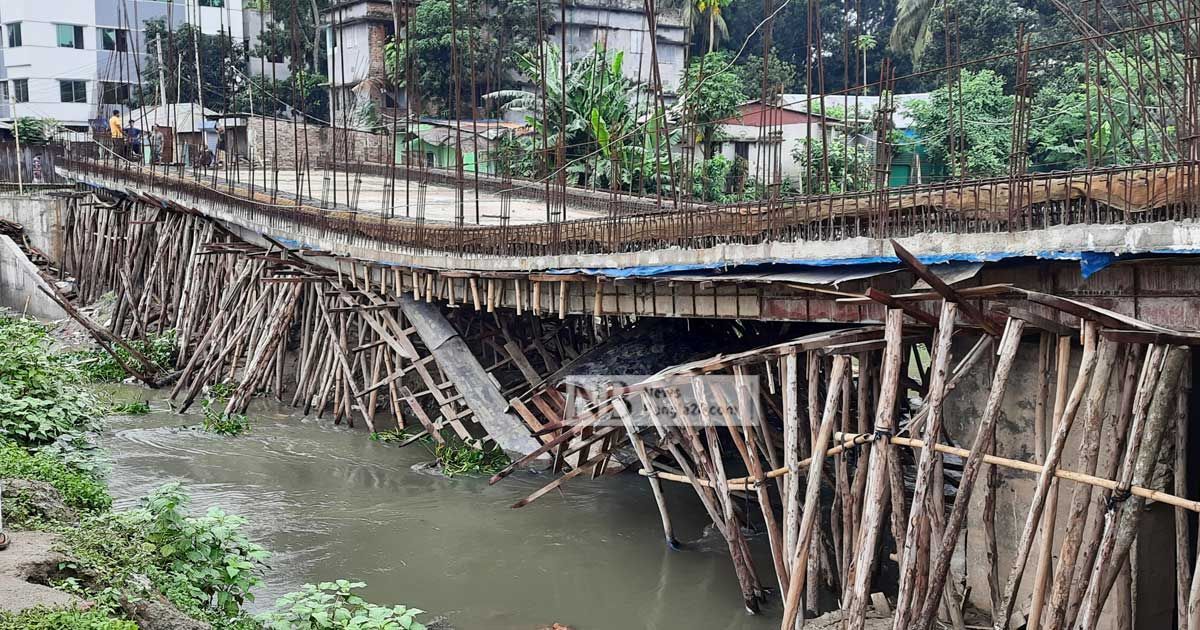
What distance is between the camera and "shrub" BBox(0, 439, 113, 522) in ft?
26.2

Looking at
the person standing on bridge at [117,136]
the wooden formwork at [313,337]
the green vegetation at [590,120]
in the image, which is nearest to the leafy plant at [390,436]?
the wooden formwork at [313,337]

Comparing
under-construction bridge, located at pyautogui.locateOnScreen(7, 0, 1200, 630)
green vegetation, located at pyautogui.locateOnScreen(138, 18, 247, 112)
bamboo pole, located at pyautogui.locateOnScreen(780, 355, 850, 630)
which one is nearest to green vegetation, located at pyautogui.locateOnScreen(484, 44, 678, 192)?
under-construction bridge, located at pyautogui.locateOnScreen(7, 0, 1200, 630)

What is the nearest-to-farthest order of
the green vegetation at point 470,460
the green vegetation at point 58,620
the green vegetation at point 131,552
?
the green vegetation at point 58,620 → the green vegetation at point 131,552 → the green vegetation at point 470,460

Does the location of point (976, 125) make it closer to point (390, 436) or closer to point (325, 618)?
point (390, 436)

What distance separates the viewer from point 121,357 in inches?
819

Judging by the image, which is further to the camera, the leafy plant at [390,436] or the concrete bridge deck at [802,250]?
the leafy plant at [390,436]

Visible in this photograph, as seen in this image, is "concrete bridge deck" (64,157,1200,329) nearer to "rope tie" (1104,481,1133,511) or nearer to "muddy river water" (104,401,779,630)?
"rope tie" (1104,481,1133,511)

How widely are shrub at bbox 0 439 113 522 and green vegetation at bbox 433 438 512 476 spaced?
6274mm

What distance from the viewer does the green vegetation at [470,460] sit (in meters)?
14.9

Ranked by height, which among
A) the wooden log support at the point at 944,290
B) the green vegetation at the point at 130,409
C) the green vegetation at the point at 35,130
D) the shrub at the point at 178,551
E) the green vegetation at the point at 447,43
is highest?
the green vegetation at the point at 447,43

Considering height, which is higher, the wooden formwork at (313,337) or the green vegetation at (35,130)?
the green vegetation at (35,130)

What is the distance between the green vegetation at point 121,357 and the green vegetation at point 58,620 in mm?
16053

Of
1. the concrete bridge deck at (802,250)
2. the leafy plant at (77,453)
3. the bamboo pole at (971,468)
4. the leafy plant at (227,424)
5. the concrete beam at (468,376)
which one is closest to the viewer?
the bamboo pole at (971,468)

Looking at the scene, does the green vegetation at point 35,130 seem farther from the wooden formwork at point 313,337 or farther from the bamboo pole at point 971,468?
the bamboo pole at point 971,468
